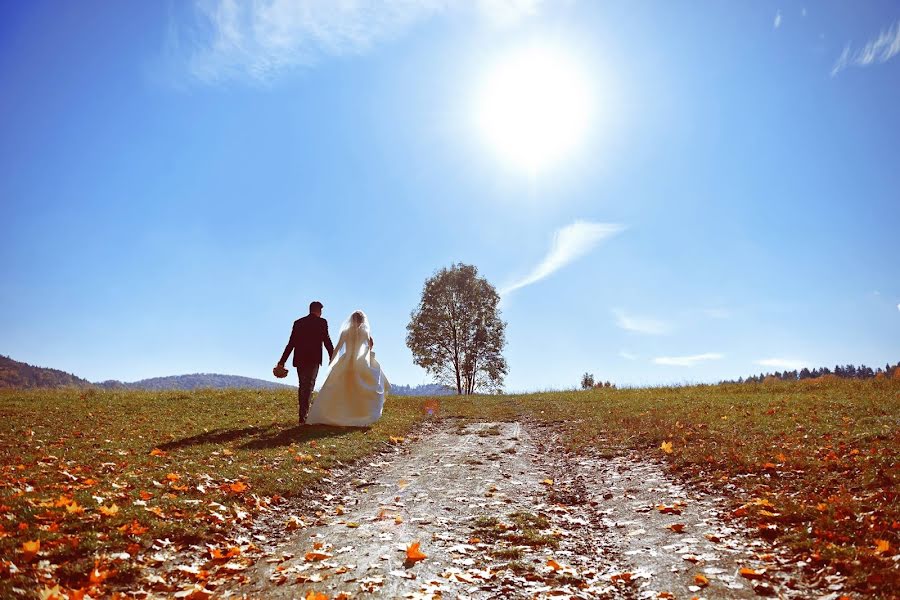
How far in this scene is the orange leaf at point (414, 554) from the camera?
7.16 m

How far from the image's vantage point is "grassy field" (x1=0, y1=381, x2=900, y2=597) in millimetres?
6812

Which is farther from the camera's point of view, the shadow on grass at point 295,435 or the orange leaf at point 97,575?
the shadow on grass at point 295,435

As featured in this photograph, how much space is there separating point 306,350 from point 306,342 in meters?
0.27

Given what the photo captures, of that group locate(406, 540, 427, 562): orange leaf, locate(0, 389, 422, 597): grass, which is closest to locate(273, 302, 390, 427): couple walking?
A: locate(0, 389, 422, 597): grass

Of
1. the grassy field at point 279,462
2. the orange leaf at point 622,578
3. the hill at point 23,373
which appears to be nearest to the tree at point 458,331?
the grassy field at point 279,462

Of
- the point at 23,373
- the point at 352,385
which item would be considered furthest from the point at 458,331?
the point at 23,373

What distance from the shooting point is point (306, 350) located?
703 inches

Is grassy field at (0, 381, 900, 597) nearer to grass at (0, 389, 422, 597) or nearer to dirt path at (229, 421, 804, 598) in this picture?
grass at (0, 389, 422, 597)

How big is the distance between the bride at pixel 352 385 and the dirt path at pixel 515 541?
5.18m

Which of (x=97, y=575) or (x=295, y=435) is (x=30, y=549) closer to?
(x=97, y=575)

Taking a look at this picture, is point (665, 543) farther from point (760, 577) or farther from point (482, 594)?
point (482, 594)

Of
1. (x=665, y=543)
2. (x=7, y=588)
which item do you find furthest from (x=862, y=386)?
(x=7, y=588)

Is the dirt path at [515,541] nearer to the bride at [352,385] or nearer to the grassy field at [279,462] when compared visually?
the grassy field at [279,462]

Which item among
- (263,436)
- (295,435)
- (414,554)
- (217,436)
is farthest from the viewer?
(295,435)
